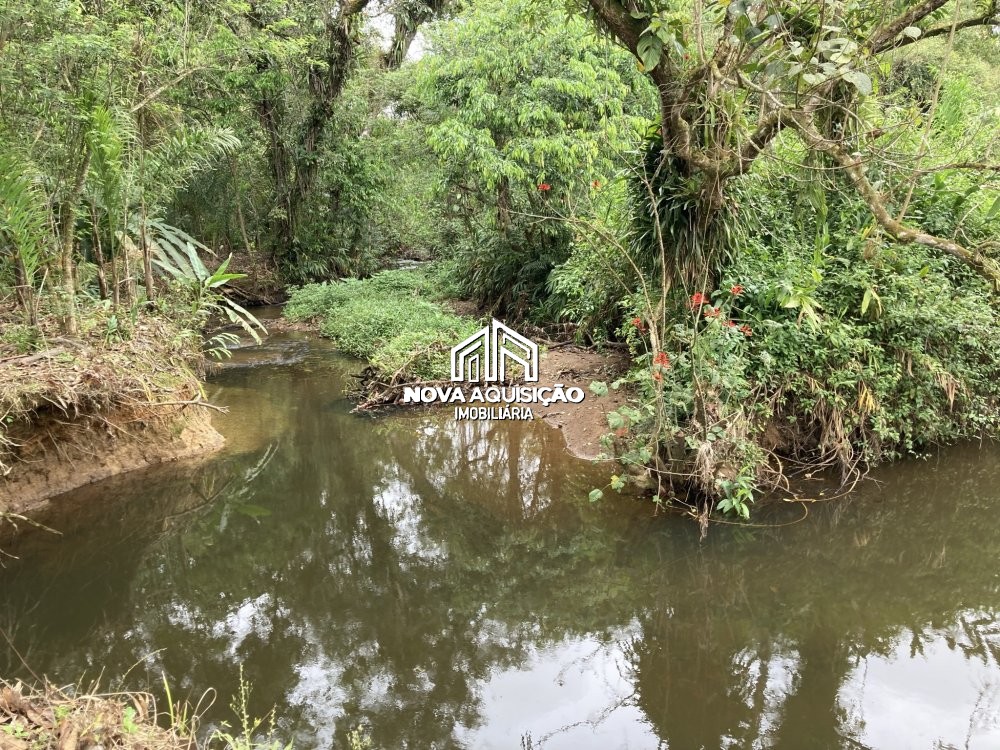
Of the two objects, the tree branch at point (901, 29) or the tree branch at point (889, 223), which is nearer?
the tree branch at point (889, 223)

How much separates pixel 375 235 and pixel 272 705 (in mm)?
14956

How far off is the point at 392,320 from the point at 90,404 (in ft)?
16.6

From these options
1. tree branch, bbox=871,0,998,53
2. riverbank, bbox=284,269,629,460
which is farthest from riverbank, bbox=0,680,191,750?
tree branch, bbox=871,0,998,53

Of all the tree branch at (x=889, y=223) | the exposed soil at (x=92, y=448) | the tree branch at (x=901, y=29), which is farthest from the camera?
the exposed soil at (x=92, y=448)

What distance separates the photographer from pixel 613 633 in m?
4.06

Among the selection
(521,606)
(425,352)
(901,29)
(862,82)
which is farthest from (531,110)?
(521,606)

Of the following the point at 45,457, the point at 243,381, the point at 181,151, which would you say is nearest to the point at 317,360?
the point at 243,381

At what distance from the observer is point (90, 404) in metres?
5.66

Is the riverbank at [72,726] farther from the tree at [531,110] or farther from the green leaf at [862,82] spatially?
the tree at [531,110]

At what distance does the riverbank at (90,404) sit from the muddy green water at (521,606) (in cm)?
33

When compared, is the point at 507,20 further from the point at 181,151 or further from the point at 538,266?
the point at 181,151

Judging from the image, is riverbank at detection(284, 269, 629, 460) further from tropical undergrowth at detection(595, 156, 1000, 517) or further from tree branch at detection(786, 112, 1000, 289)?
tree branch at detection(786, 112, 1000, 289)

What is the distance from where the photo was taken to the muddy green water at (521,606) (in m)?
3.42

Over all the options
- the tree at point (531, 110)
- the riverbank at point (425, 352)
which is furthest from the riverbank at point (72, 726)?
the tree at point (531, 110)
